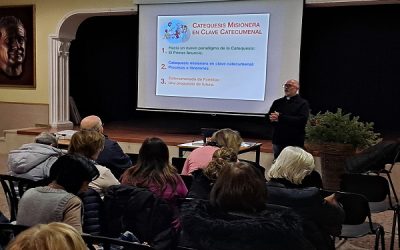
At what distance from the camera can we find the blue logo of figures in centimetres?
712

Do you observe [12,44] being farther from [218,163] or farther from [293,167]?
[293,167]

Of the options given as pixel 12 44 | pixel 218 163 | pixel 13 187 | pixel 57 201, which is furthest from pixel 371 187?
pixel 12 44

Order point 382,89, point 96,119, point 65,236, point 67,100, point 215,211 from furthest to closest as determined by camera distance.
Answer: point 67,100 < point 382,89 < point 96,119 < point 215,211 < point 65,236

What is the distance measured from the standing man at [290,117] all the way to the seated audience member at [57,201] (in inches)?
125

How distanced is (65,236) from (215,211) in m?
0.86

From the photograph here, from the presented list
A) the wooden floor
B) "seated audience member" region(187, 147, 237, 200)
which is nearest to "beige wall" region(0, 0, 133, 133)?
the wooden floor

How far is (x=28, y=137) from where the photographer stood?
7512mm

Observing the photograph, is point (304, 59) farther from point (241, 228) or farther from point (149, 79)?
point (241, 228)

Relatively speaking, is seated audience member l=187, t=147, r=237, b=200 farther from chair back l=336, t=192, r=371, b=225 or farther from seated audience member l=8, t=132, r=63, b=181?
seated audience member l=8, t=132, r=63, b=181

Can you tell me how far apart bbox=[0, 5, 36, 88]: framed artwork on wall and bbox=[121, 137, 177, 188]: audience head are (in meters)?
6.14

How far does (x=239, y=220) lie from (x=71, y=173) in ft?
2.70

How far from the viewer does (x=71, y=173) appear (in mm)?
2186

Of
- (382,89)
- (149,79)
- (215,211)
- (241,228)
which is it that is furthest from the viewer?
(149,79)

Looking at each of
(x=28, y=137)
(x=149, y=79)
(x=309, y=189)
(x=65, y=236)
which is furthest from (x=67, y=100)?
(x=65, y=236)
